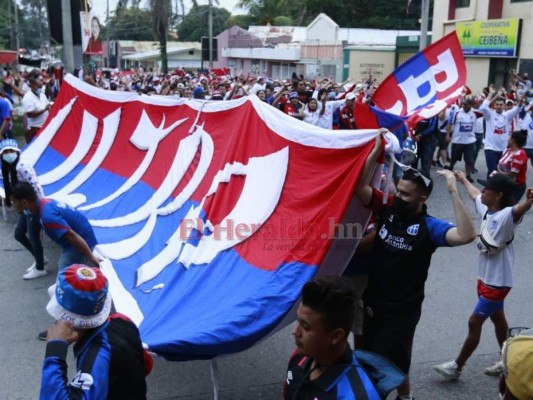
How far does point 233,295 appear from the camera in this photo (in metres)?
4.12

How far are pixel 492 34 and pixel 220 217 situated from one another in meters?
22.4

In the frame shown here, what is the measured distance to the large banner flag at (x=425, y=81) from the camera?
18.1 feet

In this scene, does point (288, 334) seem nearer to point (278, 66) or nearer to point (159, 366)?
point (159, 366)

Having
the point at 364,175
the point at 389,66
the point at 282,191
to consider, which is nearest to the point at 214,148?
the point at 282,191

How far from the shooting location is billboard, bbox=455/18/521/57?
74.6 feet

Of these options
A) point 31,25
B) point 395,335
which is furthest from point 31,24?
point 395,335

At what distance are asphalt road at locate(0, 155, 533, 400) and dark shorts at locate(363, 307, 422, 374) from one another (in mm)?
850

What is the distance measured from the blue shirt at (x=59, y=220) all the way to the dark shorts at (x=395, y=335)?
8.52 ft

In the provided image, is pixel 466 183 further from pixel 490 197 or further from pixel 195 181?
pixel 195 181

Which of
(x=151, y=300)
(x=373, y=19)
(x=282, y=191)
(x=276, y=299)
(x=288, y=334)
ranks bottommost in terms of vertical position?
(x=288, y=334)

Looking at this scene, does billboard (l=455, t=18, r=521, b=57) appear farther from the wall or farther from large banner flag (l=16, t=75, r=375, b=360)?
large banner flag (l=16, t=75, r=375, b=360)

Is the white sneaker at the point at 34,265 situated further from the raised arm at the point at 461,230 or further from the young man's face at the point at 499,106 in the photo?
the young man's face at the point at 499,106

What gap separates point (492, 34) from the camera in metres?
23.9

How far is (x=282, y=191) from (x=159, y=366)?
1.72 metres
